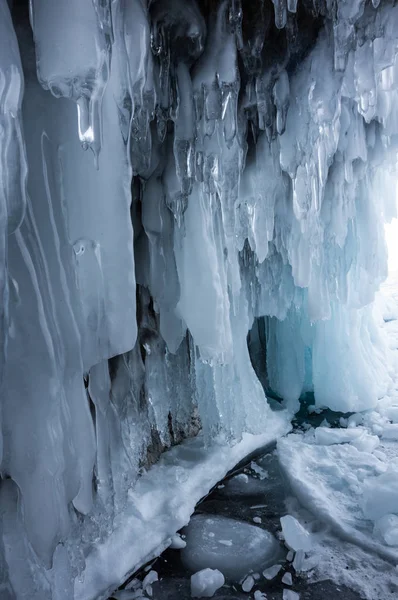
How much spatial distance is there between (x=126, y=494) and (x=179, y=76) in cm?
255

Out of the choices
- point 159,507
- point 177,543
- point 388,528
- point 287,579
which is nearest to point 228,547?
point 177,543

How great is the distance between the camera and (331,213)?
4.52m

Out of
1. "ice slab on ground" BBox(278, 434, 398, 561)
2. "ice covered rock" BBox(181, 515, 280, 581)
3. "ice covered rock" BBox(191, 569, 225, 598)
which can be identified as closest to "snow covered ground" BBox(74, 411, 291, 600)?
"ice covered rock" BBox(181, 515, 280, 581)

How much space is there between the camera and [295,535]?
2.71 meters

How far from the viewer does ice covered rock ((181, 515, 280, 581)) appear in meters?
2.58

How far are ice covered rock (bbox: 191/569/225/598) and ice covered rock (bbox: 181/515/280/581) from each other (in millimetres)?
87

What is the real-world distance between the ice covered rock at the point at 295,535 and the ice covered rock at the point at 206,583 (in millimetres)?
485

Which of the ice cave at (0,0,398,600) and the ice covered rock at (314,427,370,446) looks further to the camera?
the ice covered rock at (314,427,370,446)

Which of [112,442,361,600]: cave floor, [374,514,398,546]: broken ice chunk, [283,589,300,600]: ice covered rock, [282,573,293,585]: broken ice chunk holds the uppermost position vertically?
[374,514,398,546]: broken ice chunk

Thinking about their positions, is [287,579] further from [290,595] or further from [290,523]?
[290,523]

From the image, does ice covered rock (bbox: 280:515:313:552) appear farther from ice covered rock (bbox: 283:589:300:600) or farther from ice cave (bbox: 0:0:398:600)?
ice covered rock (bbox: 283:589:300:600)

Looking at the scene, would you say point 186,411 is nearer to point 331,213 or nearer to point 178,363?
point 178,363

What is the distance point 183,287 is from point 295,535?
166 cm

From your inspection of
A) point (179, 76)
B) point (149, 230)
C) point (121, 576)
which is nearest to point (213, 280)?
point (149, 230)
